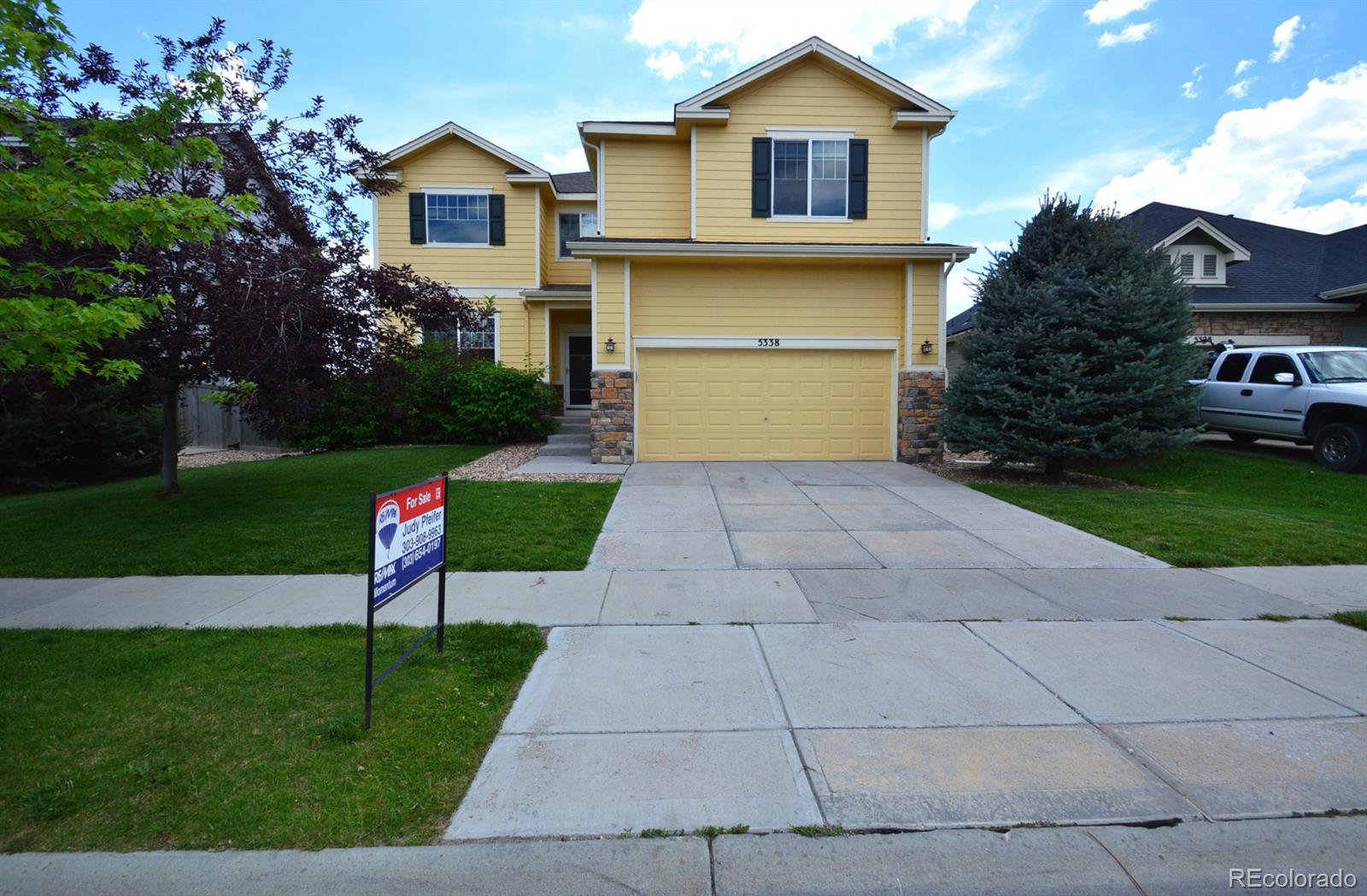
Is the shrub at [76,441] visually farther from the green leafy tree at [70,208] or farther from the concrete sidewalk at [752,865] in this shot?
the concrete sidewalk at [752,865]

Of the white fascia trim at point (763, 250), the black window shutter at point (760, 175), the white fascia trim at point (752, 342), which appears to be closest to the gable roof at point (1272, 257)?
the white fascia trim at point (763, 250)

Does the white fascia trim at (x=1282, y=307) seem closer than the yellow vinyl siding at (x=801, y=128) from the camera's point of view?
No

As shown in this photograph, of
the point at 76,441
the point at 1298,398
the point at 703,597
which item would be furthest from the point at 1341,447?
the point at 76,441

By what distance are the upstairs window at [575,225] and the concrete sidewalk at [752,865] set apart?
19051 mm

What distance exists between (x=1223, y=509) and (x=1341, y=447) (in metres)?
4.33

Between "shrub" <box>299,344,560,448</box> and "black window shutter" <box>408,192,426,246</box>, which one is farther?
"black window shutter" <box>408,192,426,246</box>

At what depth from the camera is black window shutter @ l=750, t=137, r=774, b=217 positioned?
13.8 metres

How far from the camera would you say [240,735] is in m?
3.55

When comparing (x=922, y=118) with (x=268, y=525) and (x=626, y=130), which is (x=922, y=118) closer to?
(x=626, y=130)

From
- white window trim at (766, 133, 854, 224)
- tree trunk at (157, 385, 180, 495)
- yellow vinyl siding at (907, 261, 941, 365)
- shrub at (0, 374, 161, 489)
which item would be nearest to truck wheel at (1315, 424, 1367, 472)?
yellow vinyl siding at (907, 261, 941, 365)

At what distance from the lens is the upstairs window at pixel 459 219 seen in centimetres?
1850

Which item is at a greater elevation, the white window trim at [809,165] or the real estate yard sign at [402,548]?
the white window trim at [809,165]

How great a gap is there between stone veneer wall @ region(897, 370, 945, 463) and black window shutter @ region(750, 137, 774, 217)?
419 cm

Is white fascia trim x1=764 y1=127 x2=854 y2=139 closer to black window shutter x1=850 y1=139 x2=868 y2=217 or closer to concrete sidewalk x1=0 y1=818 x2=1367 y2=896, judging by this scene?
black window shutter x1=850 y1=139 x2=868 y2=217
